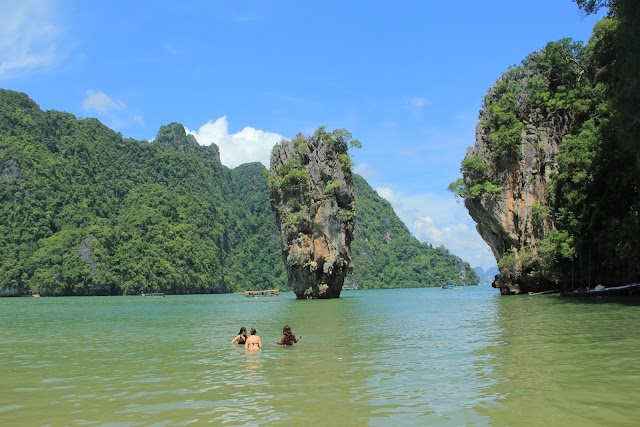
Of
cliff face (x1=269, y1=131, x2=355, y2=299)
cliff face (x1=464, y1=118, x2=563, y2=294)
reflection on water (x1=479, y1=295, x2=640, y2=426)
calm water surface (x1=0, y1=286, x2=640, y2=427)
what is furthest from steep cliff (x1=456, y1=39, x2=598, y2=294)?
calm water surface (x1=0, y1=286, x2=640, y2=427)

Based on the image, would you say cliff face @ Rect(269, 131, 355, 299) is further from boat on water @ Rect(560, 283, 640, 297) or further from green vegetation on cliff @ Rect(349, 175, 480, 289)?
green vegetation on cliff @ Rect(349, 175, 480, 289)

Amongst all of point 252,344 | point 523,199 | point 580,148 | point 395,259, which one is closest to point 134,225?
point 523,199

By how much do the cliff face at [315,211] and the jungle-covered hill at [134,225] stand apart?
164 ft

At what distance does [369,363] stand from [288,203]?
46517 mm

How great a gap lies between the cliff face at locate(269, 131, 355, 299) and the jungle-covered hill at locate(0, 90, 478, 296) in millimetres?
49946

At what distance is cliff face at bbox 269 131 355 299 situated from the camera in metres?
55.4

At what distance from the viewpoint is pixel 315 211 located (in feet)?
184

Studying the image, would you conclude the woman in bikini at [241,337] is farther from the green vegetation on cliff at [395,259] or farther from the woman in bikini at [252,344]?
the green vegetation on cliff at [395,259]

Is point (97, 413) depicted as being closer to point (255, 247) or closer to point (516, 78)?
point (516, 78)

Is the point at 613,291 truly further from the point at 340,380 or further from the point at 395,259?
the point at 395,259

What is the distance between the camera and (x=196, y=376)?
34.9 feet

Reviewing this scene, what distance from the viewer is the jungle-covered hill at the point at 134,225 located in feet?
318

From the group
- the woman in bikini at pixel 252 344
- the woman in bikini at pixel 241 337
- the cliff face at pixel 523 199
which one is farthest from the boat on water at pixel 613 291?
the woman in bikini at pixel 252 344

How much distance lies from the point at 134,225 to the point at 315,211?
6539 cm
